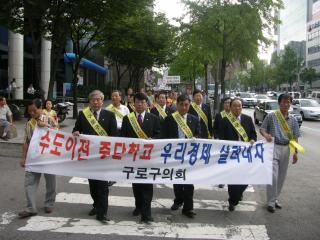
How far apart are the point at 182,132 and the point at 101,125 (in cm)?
118

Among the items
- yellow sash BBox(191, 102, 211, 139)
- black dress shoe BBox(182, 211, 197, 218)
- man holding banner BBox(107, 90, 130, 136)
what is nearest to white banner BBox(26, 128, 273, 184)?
black dress shoe BBox(182, 211, 197, 218)

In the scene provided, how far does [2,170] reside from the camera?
10422mm

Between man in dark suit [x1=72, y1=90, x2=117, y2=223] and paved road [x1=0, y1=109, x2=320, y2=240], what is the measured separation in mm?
192

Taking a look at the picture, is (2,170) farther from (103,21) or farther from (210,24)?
(210,24)

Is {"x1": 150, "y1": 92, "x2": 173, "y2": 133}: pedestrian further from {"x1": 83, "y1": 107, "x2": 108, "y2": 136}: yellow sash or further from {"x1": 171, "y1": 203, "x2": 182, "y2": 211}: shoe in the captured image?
{"x1": 83, "y1": 107, "x2": 108, "y2": 136}: yellow sash

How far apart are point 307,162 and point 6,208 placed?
8134 millimetres

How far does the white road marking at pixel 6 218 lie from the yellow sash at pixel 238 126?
3465 mm

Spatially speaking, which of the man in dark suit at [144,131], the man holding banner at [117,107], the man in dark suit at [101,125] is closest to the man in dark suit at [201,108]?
the man holding banner at [117,107]

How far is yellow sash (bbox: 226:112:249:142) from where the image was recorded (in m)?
7.41

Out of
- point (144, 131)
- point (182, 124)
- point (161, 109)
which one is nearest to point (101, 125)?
point (144, 131)

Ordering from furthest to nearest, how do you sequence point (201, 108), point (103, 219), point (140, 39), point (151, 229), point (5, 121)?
point (140, 39), point (5, 121), point (201, 108), point (103, 219), point (151, 229)

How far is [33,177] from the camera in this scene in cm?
690

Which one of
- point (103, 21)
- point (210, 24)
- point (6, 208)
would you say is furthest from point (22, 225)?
point (210, 24)

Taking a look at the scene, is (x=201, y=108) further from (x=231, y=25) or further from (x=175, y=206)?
(x=231, y=25)
